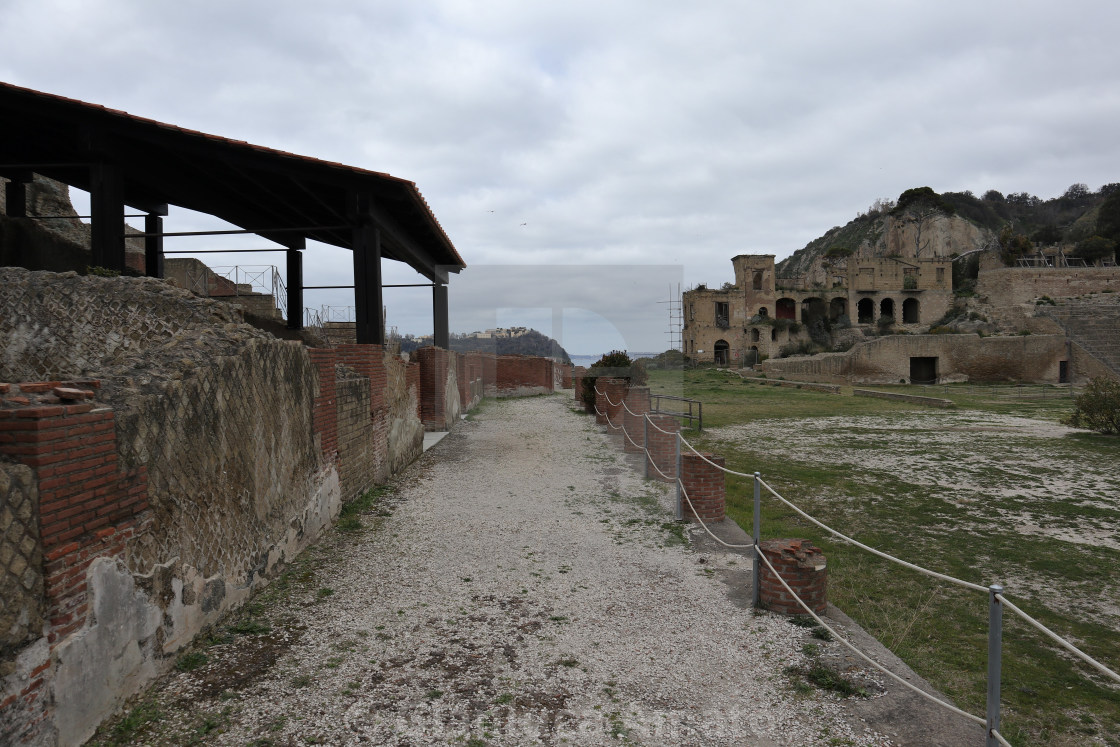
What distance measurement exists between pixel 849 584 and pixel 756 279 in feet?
178

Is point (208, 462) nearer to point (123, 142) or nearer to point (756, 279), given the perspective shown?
point (123, 142)

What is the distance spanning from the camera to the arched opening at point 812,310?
2248 inches

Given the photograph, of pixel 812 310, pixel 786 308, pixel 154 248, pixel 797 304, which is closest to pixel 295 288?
pixel 154 248

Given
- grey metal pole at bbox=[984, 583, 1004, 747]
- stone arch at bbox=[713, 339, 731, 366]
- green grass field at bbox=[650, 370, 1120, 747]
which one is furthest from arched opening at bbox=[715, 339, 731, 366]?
grey metal pole at bbox=[984, 583, 1004, 747]

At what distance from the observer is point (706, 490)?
22.0 feet

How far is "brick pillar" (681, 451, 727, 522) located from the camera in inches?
264

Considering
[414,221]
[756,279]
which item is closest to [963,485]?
[414,221]

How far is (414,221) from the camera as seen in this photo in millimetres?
12352

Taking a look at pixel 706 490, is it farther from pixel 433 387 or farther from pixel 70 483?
pixel 433 387

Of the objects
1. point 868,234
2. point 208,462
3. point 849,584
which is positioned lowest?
point 849,584

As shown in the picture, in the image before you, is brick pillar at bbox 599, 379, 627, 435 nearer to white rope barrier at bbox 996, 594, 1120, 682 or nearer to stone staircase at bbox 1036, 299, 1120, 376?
white rope barrier at bbox 996, 594, 1120, 682

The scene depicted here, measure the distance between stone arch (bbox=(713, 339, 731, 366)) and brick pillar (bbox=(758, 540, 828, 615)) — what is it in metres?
50.4

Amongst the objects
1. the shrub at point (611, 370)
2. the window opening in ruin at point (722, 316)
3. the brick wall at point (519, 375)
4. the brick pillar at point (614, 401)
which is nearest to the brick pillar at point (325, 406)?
the brick pillar at point (614, 401)

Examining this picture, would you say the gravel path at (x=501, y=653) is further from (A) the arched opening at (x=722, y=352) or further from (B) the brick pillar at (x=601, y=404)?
(A) the arched opening at (x=722, y=352)
